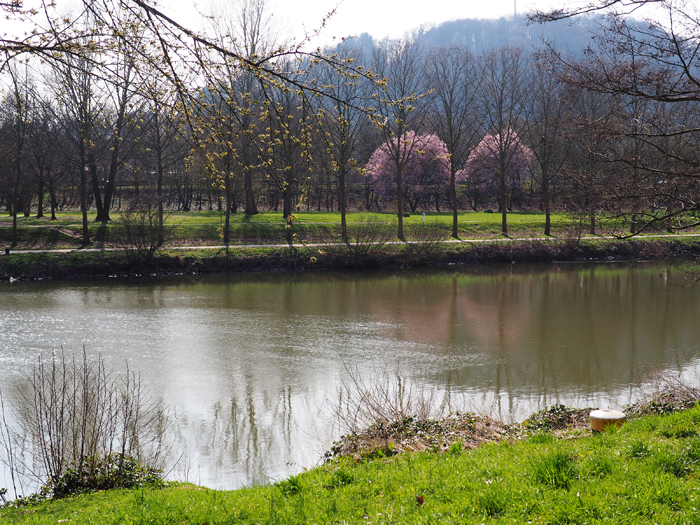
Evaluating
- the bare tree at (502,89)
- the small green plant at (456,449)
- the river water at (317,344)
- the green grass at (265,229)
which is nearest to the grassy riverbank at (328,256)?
the green grass at (265,229)

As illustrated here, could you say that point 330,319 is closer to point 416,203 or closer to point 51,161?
point 51,161

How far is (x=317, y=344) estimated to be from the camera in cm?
1502

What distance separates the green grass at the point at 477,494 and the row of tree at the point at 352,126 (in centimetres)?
280

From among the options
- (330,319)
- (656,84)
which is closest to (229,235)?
(330,319)

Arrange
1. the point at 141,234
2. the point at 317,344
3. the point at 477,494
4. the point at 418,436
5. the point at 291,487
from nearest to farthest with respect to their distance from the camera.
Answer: the point at 477,494 → the point at 291,487 → the point at 418,436 → the point at 317,344 → the point at 141,234

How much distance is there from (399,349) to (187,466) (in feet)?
24.5

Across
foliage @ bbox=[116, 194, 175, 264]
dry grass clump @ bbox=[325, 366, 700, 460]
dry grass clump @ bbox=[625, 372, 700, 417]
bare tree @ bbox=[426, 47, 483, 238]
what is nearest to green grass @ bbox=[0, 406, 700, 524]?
dry grass clump @ bbox=[325, 366, 700, 460]

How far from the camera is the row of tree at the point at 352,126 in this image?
5.71 m

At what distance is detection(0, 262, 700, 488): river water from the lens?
31.6 ft

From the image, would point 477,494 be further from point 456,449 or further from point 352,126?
point 352,126

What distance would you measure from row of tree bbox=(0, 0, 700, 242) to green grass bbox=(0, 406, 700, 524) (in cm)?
280

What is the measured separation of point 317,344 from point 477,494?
10685 mm

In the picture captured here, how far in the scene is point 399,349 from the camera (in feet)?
47.5

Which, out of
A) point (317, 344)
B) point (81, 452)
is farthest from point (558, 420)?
point (317, 344)
